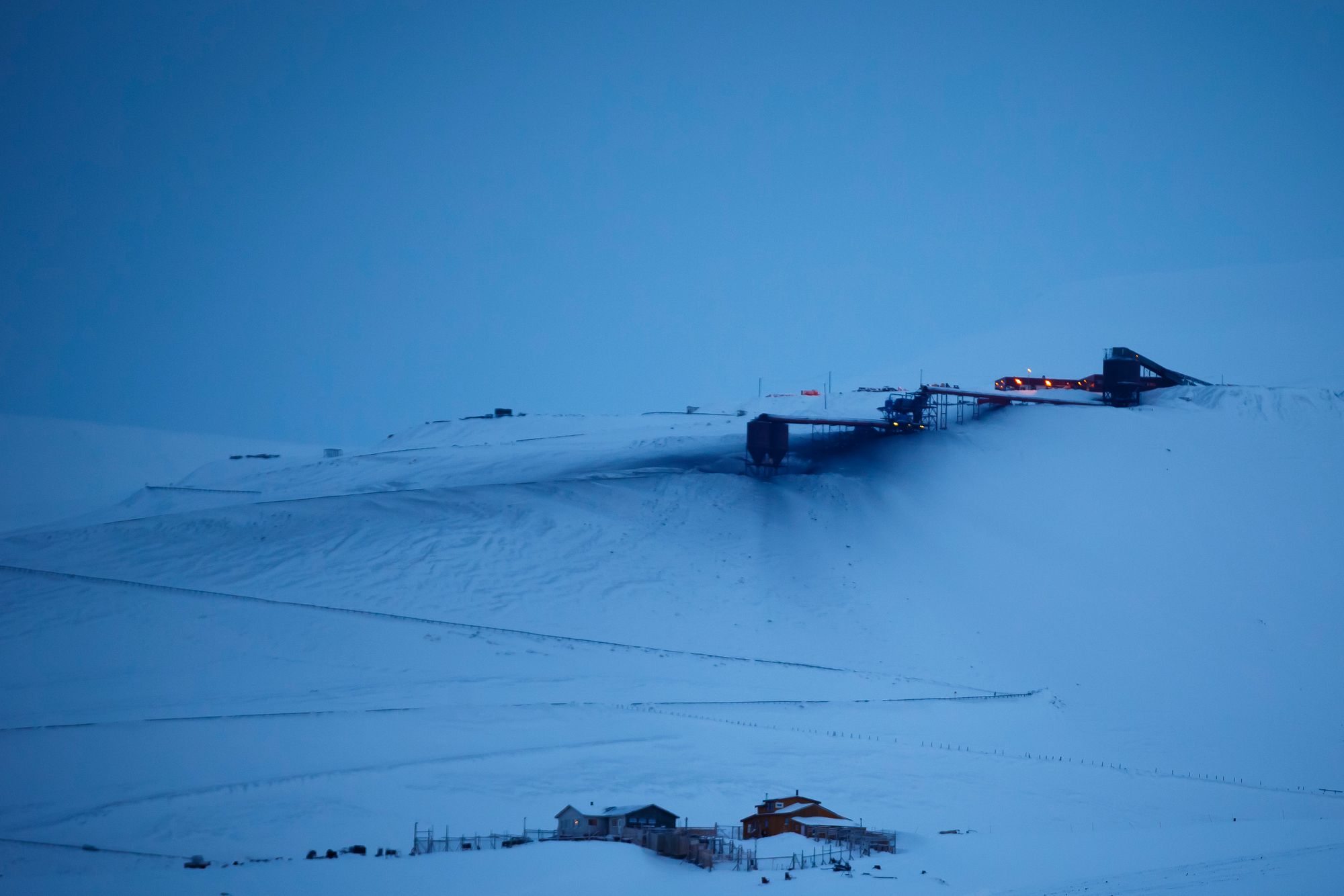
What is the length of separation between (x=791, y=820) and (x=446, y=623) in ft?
54.1

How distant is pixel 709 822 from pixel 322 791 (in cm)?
705

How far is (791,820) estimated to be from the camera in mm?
19609

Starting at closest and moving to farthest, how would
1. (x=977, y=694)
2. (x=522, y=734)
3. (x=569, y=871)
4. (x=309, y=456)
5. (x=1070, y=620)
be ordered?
(x=569, y=871) < (x=522, y=734) < (x=977, y=694) < (x=1070, y=620) < (x=309, y=456)

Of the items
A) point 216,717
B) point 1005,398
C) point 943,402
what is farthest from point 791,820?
point 1005,398

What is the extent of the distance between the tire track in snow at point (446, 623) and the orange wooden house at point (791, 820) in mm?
11646


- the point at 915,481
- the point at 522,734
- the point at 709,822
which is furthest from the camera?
the point at 915,481

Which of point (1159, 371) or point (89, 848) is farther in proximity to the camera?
point (1159, 371)

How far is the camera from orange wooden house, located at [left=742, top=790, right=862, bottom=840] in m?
19.5

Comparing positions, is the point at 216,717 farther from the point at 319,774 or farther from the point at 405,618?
the point at 405,618

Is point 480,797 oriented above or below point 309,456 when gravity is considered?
below

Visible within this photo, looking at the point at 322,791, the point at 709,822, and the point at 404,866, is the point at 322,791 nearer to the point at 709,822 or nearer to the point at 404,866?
the point at 404,866

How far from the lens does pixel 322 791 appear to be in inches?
824

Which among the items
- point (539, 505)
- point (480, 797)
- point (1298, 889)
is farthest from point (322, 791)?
point (539, 505)

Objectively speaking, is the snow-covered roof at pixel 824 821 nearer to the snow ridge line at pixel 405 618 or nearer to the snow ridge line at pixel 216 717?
the snow ridge line at pixel 216 717
